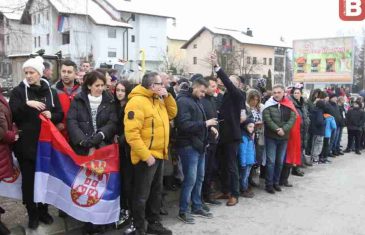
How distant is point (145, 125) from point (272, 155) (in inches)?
137

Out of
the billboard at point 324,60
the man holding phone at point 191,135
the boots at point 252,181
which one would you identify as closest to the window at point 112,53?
the billboard at point 324,60

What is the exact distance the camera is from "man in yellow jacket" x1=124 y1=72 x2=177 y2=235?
4633 mm

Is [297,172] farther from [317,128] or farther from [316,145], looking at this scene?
[317,128]

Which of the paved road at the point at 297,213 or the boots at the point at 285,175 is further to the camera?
the boots at the point at 285,175

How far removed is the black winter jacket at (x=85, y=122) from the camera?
15.5 ft

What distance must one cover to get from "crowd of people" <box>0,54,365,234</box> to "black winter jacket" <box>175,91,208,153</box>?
0.6 inches

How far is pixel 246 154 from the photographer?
276 inches

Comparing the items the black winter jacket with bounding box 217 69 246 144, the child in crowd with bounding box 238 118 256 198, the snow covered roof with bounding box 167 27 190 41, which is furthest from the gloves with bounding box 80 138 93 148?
the snow covered roof with bounding box 167 27 190 41

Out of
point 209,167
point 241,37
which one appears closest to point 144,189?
point 209,167

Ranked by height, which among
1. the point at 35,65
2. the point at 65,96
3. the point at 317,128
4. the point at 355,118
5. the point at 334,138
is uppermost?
the point at 35,65

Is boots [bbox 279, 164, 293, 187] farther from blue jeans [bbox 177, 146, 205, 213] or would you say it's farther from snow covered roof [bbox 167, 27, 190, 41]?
snow covered roof [bbox 167, 27, 190, 41]

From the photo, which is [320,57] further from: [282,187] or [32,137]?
[32,137]

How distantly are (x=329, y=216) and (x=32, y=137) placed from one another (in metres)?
4.30

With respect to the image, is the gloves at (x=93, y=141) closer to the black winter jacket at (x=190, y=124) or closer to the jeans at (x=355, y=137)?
the black winter jacket at (x=190, y=124)
